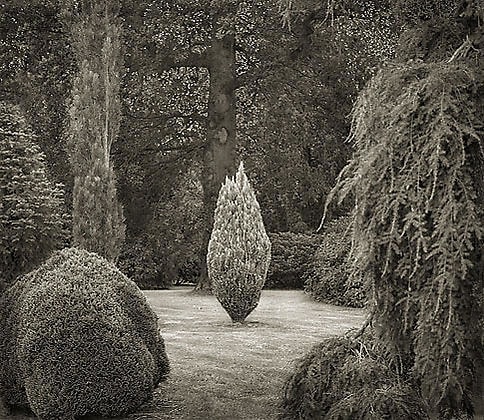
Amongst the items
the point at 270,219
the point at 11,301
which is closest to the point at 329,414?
the point at 11,301

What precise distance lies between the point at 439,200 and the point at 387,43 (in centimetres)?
1134

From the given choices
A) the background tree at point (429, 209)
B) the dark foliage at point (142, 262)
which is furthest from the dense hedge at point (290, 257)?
the background tree at point (429, 209)

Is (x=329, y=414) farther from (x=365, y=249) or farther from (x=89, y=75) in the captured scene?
(x=89, y=75)

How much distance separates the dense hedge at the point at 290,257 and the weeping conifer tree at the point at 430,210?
1326 cm

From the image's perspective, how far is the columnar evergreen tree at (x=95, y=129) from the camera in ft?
36.2

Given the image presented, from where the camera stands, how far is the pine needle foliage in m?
3.46

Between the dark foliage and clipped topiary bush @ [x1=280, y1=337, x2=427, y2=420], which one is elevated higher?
the dark foliage

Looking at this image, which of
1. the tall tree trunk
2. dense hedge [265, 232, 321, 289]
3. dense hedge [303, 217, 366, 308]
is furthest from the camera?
dense hedge [265, 232, 321, 289]

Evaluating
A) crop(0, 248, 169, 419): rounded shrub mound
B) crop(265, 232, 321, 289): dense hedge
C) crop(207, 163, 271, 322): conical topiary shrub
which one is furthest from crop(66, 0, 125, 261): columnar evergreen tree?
crop(265, 232, 321, 289): dense hedge

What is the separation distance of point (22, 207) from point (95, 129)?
334cm

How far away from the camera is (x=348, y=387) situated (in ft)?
15.4

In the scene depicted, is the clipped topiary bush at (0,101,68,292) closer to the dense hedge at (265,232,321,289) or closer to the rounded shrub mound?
the rounded shrub mound

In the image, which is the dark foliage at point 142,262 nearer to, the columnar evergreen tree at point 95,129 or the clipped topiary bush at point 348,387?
the columnar evergreen tree at point 95,129

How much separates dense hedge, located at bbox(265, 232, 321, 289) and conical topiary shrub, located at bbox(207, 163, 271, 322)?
6436mm
